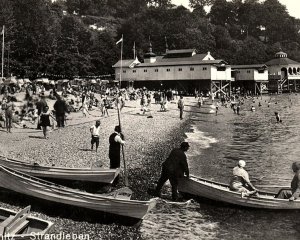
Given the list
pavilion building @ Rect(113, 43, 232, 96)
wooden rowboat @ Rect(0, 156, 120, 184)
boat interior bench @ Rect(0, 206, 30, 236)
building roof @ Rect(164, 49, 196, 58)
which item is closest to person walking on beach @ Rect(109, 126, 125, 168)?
wooden rowboat @ Rect(0, 156, 120, 184)

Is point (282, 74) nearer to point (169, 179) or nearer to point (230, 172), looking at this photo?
point (230, 172)

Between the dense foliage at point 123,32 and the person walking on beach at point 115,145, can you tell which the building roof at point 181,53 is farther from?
the person walking on beach at point 115,145

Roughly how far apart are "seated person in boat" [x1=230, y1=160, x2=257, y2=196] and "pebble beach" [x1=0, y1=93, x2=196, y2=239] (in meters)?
2.99

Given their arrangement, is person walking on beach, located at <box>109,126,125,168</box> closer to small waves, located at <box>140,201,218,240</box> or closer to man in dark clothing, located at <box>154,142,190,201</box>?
man in dark clothing, located at <box>154,142,190,201</box>

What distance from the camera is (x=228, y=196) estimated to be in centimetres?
1281

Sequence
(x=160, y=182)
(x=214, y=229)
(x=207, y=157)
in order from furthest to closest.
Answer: (x=207, y=157)
(x=160, y=182)
(x=214, y=229)

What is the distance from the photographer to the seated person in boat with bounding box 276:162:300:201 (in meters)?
12.3

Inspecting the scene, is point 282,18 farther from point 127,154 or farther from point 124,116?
point 127,154

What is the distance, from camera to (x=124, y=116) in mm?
35656

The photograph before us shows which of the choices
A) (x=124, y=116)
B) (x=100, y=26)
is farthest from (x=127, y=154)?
(x=100, y=26)

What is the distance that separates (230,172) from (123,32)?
85130mm

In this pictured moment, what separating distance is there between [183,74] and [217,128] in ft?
112

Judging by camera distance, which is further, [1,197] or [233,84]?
[233,84]

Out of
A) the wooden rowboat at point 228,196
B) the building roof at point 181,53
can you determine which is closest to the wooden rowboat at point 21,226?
the wooden rowboat at point 228,196
